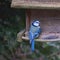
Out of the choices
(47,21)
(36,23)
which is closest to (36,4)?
(36,23)

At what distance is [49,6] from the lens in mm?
2221

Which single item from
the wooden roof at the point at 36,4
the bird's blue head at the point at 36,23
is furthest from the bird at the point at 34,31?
the wooden roof at the point at 36,4

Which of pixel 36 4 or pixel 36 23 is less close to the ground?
pixel 36 4

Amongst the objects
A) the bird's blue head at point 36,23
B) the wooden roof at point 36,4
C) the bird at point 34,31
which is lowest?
the bird at point 34,31

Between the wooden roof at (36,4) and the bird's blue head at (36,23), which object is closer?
the wooden roof at (36,4)

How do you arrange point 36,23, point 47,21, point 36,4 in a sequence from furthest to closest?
point 47,21
point 36,23
point 36,4

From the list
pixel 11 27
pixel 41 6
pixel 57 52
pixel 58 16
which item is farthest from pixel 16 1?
pixel 57 52

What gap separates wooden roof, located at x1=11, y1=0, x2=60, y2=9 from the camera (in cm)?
222

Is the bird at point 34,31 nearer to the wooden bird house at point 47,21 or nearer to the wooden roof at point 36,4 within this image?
the wooden bird house at point 47,21

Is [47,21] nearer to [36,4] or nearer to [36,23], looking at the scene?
[36,23]

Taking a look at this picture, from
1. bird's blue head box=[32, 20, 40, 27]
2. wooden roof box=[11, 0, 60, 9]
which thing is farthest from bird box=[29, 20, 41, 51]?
wooden roof box=[11, 0, 60, 9]

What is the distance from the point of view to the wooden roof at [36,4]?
2.22 meters

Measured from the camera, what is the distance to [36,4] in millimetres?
2242

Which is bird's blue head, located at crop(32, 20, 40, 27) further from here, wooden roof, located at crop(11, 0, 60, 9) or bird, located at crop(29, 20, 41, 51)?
wooden roof, located at crop(11, 0, 60, 9)
